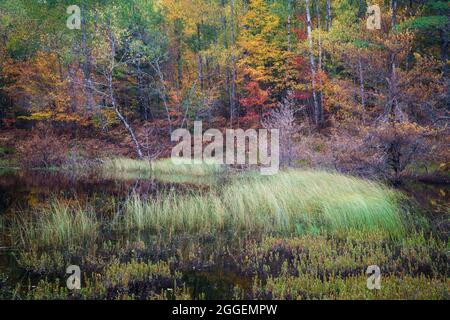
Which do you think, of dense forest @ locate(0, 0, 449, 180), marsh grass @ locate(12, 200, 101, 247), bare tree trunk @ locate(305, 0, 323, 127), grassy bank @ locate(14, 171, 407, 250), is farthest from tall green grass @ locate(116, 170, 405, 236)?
bare tree trunk @ locate(305, 0, 323, 127)

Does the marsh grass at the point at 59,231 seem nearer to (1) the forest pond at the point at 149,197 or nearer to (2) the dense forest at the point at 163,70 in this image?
(1) the forest pond at the point at 149,197

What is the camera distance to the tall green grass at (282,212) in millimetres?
6195

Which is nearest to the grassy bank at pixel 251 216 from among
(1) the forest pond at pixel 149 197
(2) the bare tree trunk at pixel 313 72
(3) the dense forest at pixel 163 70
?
(1) the forest pond at pixel 149 197

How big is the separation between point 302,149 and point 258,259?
9.75 metres

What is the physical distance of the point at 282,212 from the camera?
6836 mm

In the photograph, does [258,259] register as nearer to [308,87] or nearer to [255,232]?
[255,232]

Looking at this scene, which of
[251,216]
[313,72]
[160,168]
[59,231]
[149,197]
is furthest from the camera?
[313,72]

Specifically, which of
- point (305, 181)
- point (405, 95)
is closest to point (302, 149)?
point (405, 95)

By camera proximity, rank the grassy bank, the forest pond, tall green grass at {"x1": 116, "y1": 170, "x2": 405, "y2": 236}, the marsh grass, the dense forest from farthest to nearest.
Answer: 1. the dense forest
2. tall green grass at {"x1": 116, "y1": 170, "x2": 405, "y2": 236}
3. the grassy bank
4. the marsh grass
5. the forest pond

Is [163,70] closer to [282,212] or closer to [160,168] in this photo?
[160,168]

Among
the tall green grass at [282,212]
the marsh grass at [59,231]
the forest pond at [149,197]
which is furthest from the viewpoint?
the tall green grass at [282,212]

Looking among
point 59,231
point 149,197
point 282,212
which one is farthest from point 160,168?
point 59,231

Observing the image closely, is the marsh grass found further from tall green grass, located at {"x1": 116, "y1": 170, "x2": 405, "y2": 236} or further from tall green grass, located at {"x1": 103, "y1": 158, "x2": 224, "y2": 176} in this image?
tall green grass, located at {"x1": 103, "y1": 158, "x2": 224, "y2": 176}

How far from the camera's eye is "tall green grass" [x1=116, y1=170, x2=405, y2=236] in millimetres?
6195
